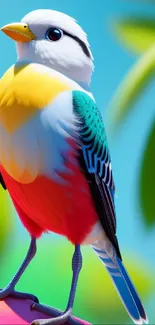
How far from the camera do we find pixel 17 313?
938 millimetres

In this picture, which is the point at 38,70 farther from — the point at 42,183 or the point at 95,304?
the point at 95,304

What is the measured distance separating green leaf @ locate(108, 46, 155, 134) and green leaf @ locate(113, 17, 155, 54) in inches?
1.3

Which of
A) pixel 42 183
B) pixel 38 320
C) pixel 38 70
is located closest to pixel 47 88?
pixel 38 70

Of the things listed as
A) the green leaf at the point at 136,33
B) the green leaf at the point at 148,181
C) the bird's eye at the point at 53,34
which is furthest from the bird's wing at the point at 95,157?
the green leaf at the point at 136,33

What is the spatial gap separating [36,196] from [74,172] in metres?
0.07

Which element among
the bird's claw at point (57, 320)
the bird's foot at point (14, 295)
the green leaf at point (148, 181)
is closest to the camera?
the bird's claw at point (57, 320)

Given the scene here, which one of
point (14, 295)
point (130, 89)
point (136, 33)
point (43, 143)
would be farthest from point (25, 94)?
point (136, 33)

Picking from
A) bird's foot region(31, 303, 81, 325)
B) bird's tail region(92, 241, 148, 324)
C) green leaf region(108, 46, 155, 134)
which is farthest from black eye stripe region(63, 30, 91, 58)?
green leaf region(108, 46, 155, 134)

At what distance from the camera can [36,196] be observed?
3.19 feet

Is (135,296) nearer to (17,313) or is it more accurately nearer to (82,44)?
(17,313)

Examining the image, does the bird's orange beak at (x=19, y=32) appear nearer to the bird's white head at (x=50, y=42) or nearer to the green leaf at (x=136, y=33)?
the bird's white head at (x=50, y=42)

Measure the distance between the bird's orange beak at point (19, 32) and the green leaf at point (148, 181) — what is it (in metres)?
0.69

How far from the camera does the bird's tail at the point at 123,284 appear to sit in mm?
1089

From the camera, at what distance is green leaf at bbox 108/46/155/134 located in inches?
64.4
